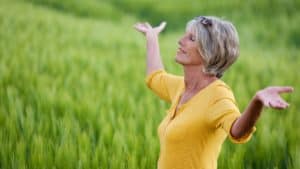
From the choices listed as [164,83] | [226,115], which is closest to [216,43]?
[226,115]

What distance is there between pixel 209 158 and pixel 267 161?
785 millimetres

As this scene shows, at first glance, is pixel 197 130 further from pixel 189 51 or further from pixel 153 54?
pixel 153 54

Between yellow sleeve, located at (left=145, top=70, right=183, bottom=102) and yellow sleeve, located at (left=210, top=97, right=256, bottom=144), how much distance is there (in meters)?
0.35

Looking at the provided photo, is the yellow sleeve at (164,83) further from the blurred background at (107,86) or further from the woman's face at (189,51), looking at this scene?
the blurred background at (107,86)

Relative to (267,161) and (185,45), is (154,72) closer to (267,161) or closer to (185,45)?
(185,45)

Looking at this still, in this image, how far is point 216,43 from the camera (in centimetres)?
146

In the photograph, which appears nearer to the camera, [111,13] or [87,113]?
[87,113]

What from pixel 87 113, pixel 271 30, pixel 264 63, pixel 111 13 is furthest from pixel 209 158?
pixel 111 13

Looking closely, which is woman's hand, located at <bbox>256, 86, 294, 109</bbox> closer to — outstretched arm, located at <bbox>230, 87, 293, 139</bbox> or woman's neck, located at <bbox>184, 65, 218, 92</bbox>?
outstretched arm, located at <bbox>230, 87, 293, 139</bbox>

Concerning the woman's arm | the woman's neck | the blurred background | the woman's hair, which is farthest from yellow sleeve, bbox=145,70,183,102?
the blurred background

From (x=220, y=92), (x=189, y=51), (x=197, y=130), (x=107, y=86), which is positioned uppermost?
(x=189, y=51)

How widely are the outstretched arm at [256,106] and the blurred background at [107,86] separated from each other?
0.74 m

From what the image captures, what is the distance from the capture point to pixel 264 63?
441 centimetres

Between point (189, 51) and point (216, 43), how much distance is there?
4.7 inches
